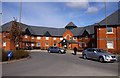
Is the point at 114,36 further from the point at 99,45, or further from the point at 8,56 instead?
the point at 8,56

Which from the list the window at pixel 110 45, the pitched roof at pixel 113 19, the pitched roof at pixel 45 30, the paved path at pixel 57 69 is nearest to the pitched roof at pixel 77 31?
the pitched roof at pixel 45 30

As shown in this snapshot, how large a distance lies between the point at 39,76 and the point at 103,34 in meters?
33.3

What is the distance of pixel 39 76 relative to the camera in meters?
11.4

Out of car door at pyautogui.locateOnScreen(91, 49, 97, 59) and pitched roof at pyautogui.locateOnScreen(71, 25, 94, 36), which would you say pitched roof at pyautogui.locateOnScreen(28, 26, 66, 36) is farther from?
car door at pyautogui.locateOnScreen(91, 49, 97, 59)

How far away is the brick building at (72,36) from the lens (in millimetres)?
41875

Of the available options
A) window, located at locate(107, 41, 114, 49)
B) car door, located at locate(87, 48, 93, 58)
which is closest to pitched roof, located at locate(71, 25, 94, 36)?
window, located at locate(107, 41, 114, 49)

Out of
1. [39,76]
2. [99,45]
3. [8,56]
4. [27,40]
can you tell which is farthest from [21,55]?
[27,40]

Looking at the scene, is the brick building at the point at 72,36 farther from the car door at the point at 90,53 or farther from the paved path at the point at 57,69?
the paved path at the point at 57,69

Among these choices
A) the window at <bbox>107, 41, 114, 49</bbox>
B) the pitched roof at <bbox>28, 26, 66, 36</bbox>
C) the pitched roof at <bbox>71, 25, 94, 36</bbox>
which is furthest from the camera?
the pitched roof at <bbox>28, 26, 66, 36</bbox>

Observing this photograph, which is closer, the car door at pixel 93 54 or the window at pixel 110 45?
the car door at pixel 93 54

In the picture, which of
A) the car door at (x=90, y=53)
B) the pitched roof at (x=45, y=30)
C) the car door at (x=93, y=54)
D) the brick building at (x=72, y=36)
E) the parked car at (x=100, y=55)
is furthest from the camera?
the pitched roof at (x=45, y=30)

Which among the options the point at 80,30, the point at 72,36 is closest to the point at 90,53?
the point at 72,36

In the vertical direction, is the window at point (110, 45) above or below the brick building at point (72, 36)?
below

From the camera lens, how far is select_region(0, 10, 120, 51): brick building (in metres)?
41.9
